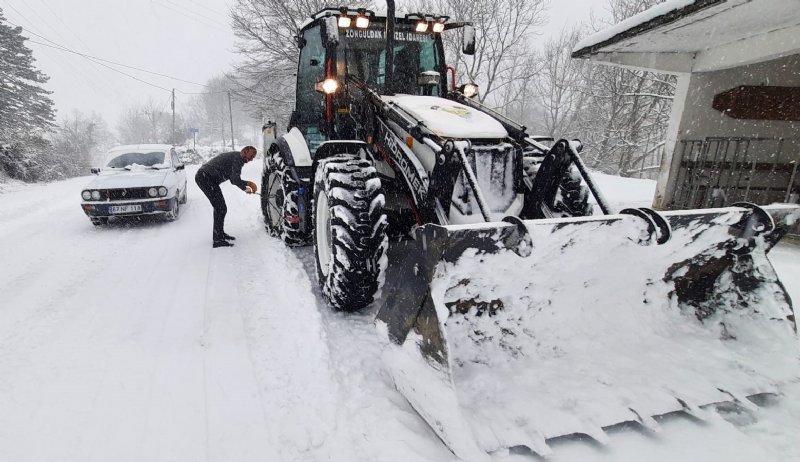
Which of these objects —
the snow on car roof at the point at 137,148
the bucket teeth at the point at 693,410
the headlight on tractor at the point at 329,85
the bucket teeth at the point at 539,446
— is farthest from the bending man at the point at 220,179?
the bucket teeth at the point at 693,410

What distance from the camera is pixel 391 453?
199 cm

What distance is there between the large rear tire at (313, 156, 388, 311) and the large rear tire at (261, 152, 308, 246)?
64.9 inches

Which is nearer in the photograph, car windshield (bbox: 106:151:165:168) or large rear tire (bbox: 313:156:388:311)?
large rear tire (bbox: 313:156:388:311)

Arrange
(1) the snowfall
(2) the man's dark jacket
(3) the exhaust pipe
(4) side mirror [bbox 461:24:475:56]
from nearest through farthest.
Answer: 1. (1) the snowfall
2. (3) the exhaust pipe
3. (4) side mirror [bbox 461:24:475:56]
4. (2) the man's dark jacket

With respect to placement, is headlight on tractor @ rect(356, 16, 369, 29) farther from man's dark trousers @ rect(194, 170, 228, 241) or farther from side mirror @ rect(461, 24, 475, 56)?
man's dark trousers @ rect(194, 170, 228, 241)

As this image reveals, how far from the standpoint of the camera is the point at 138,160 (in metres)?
7.89

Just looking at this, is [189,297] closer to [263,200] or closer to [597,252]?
[263,200]

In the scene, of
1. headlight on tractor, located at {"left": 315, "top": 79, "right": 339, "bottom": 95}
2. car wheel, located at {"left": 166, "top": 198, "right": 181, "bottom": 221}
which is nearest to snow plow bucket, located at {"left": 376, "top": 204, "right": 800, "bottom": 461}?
headlight on tractor, located at {"left": 315, "top": 79, "right": 339, "bottom": 95}

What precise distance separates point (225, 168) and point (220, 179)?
174 mm

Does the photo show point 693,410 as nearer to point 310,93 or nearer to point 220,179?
point 310,93

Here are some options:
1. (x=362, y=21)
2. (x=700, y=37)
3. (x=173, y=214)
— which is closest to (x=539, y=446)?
(x=362, y=21)

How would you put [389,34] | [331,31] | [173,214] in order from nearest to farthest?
[389,34], [331,31], [173,214]

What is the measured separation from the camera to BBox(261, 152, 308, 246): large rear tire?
187 inches

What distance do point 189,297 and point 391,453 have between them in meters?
2.82
